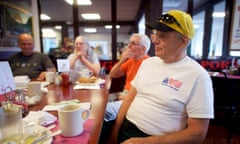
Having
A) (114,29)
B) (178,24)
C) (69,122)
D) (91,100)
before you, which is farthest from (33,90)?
(114,29)

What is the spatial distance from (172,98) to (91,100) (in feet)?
1.76

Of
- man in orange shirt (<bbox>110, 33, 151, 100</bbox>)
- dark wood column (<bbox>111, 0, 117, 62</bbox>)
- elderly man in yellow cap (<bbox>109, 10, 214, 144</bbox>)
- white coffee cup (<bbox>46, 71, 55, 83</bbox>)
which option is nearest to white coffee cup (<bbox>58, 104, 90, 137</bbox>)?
elderly man in yellow cap (<bbox>109, 10, 214, 144</bbox>)

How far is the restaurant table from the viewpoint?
0.81m

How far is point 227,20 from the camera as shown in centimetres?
361

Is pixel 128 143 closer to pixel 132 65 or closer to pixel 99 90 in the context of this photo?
pixel 99 90

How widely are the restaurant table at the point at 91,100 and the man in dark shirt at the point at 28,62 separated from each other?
3.22 ft

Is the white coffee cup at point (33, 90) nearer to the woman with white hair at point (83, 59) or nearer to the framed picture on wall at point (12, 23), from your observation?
the woman with white hair at point (83, 59)

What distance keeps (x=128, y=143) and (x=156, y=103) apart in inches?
11.0

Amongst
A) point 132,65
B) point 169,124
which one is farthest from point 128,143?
point 132,65

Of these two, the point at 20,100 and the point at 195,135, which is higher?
the point at 20,100

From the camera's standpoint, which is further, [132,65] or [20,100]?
[132,65]

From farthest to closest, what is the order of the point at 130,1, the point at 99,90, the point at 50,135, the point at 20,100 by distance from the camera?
1. the point at 130,1
2. the point at 99,90
3. the point at 20,100
4. the point at 50,135

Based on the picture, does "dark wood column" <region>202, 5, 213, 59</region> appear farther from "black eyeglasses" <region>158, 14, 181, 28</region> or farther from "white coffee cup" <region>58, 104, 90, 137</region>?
"white coffee cup" <region>58, 104, 90, 137</region>

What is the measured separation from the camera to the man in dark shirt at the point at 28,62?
2320 millimetres
